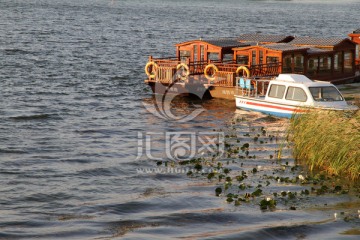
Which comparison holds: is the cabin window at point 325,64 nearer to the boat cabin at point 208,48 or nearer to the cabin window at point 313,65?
the cabin window at point 313,65

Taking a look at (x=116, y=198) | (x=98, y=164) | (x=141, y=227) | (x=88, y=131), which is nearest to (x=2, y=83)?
(x=88, y=131)

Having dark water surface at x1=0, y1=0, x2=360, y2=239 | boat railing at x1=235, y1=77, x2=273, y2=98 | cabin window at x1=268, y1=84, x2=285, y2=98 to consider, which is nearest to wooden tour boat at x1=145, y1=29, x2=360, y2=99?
boat railing at x1=235, y1=77, x2=273, y2=98

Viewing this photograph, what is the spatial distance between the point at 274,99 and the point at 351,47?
1374 cm

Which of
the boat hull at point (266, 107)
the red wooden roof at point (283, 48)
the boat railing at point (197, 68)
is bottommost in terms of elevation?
the boat hull at point (266, 107)

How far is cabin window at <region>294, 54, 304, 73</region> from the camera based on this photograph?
1825 inches

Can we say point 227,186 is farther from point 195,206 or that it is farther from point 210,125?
point 210,125

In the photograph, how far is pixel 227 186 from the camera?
2536cm

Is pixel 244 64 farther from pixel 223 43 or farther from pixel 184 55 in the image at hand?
pixel 184 55

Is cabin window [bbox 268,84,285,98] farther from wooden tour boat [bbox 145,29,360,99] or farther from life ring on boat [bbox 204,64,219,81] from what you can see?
life ring on boat [bbox 204,64,219,81]

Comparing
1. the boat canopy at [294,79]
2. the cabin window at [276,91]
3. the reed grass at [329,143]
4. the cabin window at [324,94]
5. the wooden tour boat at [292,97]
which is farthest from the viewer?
the cabin window at [276,91]

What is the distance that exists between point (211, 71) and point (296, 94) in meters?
8.59

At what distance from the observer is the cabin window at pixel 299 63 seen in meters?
46.3

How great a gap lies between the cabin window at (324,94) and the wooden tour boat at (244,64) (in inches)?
242

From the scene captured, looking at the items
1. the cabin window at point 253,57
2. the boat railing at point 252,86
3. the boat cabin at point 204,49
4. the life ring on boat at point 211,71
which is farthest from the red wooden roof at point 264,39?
the boat railing at point 252,86
